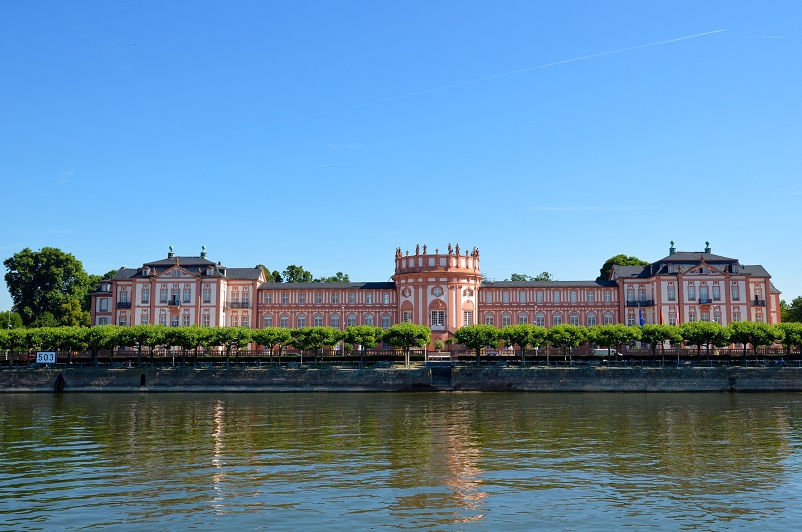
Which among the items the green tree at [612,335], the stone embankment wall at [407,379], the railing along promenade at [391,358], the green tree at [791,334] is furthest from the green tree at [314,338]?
the green tree at [791,334]

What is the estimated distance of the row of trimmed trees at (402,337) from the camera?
68812 mm

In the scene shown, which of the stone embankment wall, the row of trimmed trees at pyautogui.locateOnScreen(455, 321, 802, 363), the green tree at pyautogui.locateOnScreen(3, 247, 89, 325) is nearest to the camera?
the stone embankment wall

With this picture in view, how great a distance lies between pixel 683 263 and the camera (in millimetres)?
81562

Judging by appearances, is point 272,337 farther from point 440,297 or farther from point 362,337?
point 440,297

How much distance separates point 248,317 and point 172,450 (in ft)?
190

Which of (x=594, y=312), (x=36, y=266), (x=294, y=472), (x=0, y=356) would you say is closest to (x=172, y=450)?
(x=294, y=472)

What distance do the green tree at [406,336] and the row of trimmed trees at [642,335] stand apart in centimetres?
367

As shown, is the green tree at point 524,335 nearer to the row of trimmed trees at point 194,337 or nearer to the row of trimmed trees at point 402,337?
the row of trimmed trees at point 402,337

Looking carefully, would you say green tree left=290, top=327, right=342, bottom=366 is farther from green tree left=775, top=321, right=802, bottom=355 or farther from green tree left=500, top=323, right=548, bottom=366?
green tree left=775, top=321, right=802, bottom=355

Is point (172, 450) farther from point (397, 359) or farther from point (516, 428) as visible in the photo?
point (397, 359)

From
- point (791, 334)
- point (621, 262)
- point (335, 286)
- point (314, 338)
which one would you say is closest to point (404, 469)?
point (314, 338)

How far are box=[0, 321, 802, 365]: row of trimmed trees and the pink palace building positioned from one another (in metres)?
Answer: 8.73

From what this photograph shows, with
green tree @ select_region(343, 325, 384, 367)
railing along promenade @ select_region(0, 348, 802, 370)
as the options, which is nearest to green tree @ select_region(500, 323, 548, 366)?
railing along promenade @ select_region(0, 348, 802, 370)

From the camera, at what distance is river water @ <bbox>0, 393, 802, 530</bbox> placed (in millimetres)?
18500
